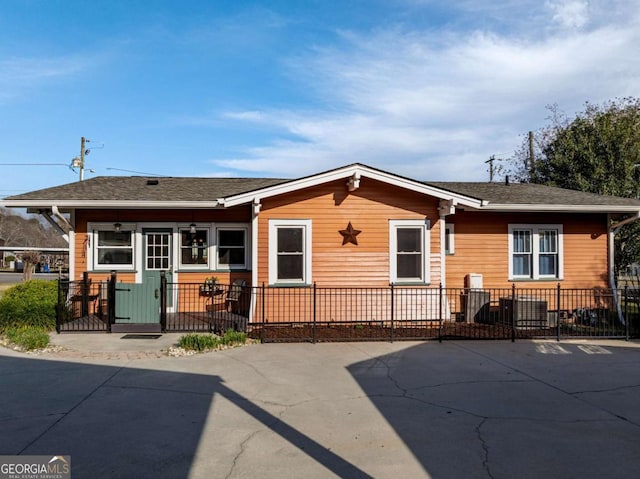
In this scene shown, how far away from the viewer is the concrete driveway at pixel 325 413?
4.07 meters

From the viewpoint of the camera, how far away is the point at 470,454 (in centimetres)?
428

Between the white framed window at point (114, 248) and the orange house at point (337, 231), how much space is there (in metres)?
0.03

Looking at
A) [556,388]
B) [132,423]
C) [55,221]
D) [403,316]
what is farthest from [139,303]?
[556,388]

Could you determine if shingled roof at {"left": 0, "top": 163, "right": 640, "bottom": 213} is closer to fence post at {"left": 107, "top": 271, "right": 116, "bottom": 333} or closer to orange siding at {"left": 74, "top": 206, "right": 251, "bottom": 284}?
orange siding at {"left": 74, "top": 206, "right": 251, "bottom": 284}

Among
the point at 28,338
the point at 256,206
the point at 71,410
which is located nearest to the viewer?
the point at 71,410

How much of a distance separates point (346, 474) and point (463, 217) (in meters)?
9.99

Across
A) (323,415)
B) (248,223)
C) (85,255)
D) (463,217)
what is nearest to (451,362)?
(323,415)

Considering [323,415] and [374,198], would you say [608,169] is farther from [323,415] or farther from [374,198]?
[323,415]

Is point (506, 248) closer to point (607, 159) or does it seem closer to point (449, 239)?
point (449, 239)

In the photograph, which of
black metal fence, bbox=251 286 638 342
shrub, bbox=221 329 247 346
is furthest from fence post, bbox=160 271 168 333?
black metal fence, bbox=251 286 638 342

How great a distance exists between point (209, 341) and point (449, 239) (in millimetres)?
7056

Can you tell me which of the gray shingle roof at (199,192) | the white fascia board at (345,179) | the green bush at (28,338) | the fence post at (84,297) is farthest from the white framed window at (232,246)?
the green bush at (28,338)

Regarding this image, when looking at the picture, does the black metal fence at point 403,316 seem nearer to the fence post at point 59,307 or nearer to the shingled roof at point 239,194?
the shingled roof at point 239,194

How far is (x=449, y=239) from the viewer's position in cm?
1270
